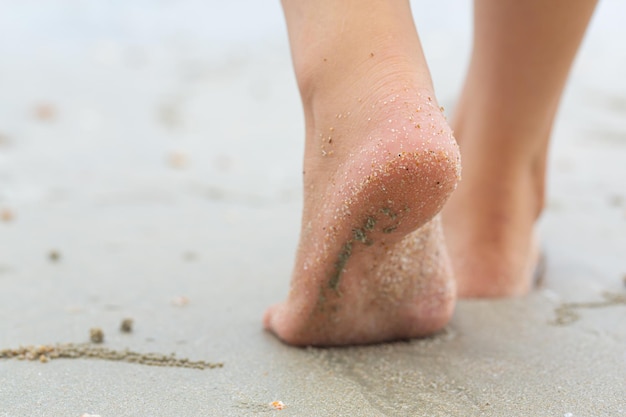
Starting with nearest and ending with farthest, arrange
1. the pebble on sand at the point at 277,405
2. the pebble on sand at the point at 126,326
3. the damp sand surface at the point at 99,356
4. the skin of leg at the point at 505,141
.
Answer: the pebble on sand at the point at 277,405 < the damp sand surface at the point at 99,356 < the pebble on sand at the point at 126,326 < the skin of leg at the point at 505,141

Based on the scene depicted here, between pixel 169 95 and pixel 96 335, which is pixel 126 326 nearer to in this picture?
pixel 96 335

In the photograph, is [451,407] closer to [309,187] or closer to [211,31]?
[309,187]

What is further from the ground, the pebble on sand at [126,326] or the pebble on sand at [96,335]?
the pebble on sand at [96,335]

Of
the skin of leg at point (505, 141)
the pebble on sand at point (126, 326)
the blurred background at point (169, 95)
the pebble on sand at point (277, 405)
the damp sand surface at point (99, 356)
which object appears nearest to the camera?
the pebble on sand at point (277, 405)

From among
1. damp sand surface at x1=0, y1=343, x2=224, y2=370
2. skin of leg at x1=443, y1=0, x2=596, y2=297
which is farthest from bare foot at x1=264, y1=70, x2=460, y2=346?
skin of leg at x1=443, y1=0, x2=596, y2=297

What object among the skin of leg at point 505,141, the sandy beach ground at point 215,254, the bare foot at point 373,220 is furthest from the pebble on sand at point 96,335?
the skin of leg at point 505,141

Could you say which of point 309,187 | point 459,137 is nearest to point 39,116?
point 459,137

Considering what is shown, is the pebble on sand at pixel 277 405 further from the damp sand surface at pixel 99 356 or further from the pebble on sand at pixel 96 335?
the pebble on sand at pixel 96 335
